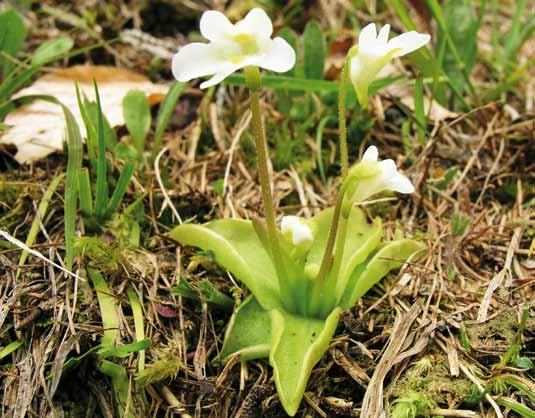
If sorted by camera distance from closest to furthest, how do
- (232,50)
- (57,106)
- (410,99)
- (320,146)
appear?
(232,50), (320,146), (57,106), (410,99)

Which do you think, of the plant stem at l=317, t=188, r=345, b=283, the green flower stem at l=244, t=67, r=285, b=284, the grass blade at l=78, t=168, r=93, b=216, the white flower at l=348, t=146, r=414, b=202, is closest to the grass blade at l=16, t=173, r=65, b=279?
the grass blade at l=78, t=168, r=93, b=216

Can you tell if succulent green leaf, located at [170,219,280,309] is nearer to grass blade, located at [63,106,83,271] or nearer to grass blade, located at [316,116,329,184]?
grass blade, located at [63,106,83,271]

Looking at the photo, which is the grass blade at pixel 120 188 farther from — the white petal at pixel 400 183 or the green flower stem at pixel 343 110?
the white petal at pixel 400 183

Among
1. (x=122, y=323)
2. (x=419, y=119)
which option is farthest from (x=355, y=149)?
(x=122, y=323)

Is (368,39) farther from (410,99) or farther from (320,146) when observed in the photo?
(410,99)

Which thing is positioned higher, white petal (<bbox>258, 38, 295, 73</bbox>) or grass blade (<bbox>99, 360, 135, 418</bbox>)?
white petal (<bbox>258, 38, 295, 73</bbox>)

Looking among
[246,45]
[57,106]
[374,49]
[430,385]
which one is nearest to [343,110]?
[374,49]

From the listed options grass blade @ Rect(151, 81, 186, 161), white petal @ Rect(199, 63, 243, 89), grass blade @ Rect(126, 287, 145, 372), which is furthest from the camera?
grass blade @ Rect(151, 81, 186, 161)
